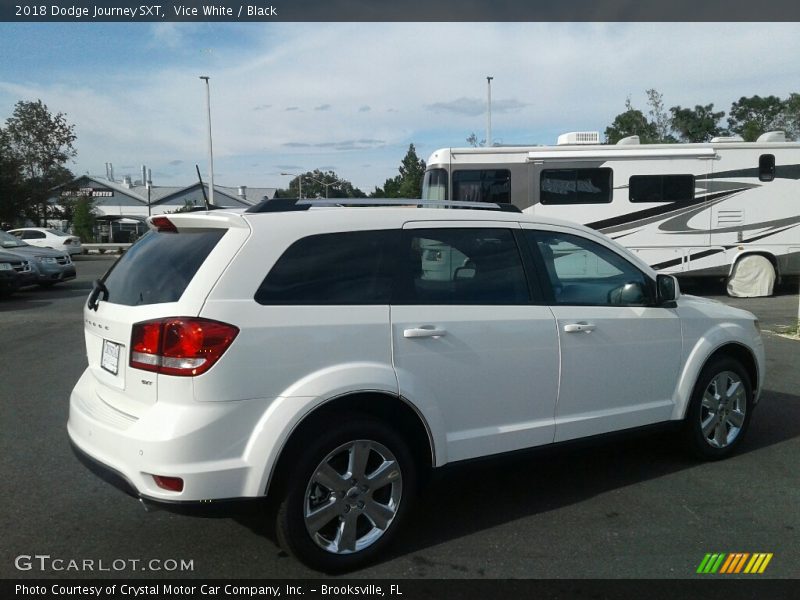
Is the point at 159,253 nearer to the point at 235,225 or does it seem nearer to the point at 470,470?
the point at 235,225

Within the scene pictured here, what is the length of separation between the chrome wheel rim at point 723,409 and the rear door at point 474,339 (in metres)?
1.53

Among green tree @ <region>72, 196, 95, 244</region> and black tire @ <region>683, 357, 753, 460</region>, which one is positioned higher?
green tree @ <region>72, 196, 95, 244</region>

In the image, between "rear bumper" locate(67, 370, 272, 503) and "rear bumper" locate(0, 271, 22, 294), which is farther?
"rear bumper" locate(0, 271, 22, 294)

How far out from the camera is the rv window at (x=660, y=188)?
14602 millimetres

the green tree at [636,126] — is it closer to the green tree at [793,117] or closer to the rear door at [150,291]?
the green tree at [793,117]

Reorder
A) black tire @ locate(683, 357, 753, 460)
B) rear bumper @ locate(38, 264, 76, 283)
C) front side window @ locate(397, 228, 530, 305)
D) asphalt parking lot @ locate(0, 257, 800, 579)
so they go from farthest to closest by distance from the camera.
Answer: rear bumper @ locate(38, 264, 76, 283) → black tire @ locate(683, 357, 753, 460) → front side window @ locate(397, 228, 530, 305) → asphalt parking lot @ locate(0, 257, 800, 579)

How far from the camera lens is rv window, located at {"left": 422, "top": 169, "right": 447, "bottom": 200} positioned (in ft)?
46.9

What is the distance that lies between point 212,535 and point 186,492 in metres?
0.87

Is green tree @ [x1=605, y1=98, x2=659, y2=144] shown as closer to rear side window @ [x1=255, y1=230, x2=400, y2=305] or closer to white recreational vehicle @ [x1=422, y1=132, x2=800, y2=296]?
white recreational vehicle @ [x1=422, y1=132, x2=800, y2=296]

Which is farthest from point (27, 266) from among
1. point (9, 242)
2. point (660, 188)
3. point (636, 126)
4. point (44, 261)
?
point (636, 126)

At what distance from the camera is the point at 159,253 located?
3.70 meters

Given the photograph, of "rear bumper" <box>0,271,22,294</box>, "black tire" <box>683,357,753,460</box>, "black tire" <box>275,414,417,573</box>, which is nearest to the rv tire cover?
"black tire" <box>683,357,753,460</box>

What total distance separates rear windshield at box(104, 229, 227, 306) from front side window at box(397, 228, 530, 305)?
1.04 m
